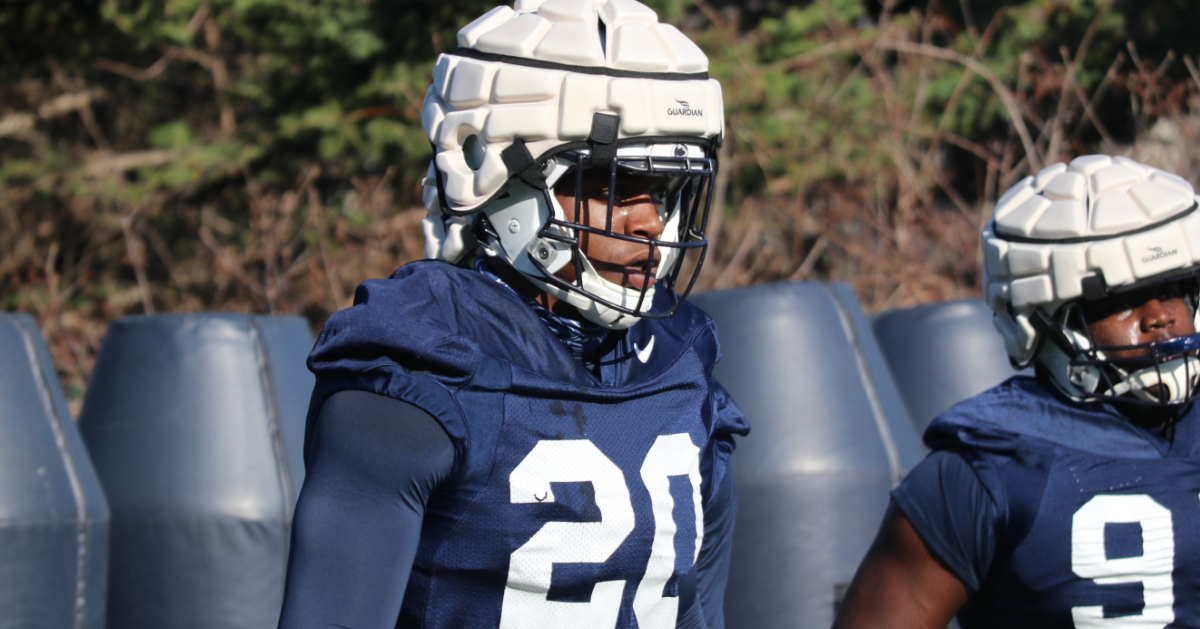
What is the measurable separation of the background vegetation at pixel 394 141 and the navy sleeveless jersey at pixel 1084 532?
14.2 feet

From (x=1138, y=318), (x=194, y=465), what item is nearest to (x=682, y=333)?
(x=1138, y=318)

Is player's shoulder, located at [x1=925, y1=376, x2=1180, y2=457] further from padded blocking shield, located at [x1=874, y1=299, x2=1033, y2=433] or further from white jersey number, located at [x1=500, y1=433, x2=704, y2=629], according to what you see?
padded blocking shield, located at [x1=874, y1=299, x2=1033, y2=433]

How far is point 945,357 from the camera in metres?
4.14

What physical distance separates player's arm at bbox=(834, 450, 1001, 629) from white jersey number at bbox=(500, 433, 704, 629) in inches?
29.3

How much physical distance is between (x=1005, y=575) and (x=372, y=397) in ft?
4.53

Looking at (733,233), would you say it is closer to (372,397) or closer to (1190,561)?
(1190,561)

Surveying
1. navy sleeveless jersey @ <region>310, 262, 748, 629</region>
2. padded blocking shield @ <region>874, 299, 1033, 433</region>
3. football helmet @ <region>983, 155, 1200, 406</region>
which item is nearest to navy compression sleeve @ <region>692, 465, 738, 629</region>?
navy sleeveless jersey @ <region>310, 262, 748, 629</region>

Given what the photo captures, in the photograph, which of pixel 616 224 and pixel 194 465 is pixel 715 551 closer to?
pixel 616 224

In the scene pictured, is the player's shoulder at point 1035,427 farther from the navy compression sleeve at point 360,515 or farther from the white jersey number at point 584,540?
the navy compression sleeve at point 360,515

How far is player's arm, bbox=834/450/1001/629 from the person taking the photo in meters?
2.24

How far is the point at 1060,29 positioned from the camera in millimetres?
8109

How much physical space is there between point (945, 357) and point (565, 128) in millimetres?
2788

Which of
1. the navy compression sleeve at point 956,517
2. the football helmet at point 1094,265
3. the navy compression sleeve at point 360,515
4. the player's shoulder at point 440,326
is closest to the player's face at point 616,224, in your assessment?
the player's shoulder at point 440,326

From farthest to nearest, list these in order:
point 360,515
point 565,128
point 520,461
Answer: point 565,128 → point 520,461 → point 360,515
